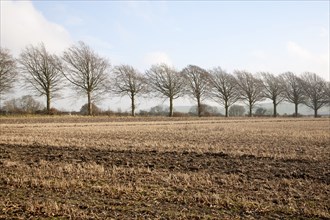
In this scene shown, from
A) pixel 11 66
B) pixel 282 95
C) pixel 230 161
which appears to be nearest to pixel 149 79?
pixel 11 66

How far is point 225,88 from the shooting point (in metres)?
85.2

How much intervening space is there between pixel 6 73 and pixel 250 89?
59.6 meters

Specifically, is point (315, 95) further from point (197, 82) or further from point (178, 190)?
Result: point (178, 190)

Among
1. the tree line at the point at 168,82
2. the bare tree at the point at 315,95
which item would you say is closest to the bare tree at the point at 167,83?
the tree line at the point at 168,82

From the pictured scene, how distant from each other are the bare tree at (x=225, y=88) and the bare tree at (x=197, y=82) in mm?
3400

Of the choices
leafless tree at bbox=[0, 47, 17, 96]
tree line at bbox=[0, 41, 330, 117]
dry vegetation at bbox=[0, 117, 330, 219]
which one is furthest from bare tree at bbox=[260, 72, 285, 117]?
dry vegetation at bbox=[0, 117, 330, 219]

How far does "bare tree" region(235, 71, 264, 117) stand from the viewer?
89.5m

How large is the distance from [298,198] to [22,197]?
656cm

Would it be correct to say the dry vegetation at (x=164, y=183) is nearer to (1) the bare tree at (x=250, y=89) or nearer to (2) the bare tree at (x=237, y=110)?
(1) the bare tree at (x=250, y=89)

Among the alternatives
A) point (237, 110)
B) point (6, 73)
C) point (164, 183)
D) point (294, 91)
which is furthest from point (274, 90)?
point (164, 183)

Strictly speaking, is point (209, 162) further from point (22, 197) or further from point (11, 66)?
point (11, 66)

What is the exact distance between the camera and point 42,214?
7027 mm

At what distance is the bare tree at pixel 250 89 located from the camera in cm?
8950

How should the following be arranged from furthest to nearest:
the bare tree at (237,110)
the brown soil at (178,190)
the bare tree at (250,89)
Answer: the bare tree at (237,110) < the bare tree at (250,89) < the brown soil at (178,190)
